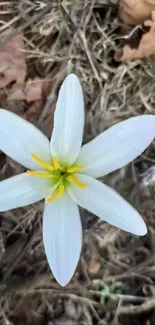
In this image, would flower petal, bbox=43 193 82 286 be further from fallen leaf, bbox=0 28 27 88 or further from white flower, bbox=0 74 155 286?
fallen leaf, bbox=0 28 27 88

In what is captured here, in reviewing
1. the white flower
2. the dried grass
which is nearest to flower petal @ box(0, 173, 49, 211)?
the white flower

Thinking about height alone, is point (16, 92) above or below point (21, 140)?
below

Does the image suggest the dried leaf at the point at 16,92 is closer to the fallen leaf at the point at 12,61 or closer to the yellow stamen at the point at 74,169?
the fallen leaf at the point at 12,61

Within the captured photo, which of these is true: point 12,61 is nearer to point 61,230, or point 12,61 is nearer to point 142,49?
point 142,49

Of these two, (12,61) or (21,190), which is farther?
(12,61)

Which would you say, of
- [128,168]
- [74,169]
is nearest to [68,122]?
[74,169]

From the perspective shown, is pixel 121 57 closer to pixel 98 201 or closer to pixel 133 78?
pixel 133 78

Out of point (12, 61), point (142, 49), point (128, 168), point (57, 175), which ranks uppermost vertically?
point (57, 175)
